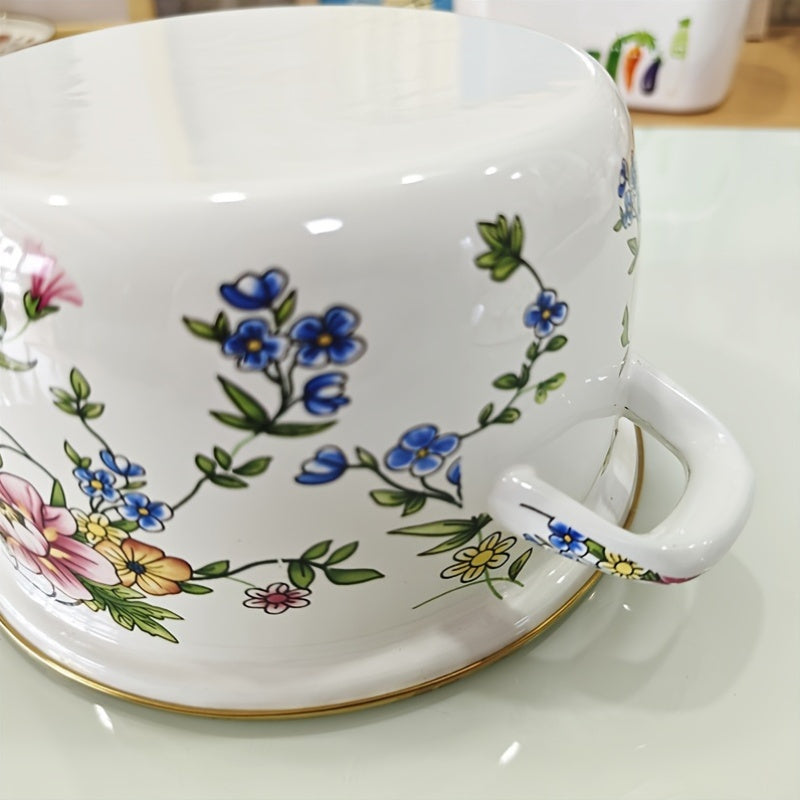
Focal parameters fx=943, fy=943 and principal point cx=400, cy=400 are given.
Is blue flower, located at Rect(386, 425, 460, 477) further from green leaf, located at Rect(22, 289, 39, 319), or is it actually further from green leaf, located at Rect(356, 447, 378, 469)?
green leaf, located at Rect(22, 289, 39, 319)

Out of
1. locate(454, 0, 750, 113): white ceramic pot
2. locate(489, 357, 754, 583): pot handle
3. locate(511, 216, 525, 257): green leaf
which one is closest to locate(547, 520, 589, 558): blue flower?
locate(489, 357, 754, 583): pot handle

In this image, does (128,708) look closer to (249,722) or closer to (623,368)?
(249,722)

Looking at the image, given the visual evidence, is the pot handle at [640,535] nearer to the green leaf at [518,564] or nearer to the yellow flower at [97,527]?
the green leaf at [518,564]

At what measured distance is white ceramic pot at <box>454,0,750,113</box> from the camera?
83cm

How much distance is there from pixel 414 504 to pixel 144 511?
0.09 meters

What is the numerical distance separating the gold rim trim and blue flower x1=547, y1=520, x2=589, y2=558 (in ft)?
0.19

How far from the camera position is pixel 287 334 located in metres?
0.28

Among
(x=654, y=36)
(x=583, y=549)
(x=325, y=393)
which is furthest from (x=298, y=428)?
(x=654, y=36)

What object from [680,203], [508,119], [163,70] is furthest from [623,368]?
[680,203]

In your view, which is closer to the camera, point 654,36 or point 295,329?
point 295,329

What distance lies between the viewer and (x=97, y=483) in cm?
32

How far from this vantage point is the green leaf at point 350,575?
0.34 metres

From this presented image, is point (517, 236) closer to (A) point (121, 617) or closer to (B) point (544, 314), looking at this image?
(B) point (544, 314)

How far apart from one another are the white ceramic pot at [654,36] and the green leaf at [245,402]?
633 mm
